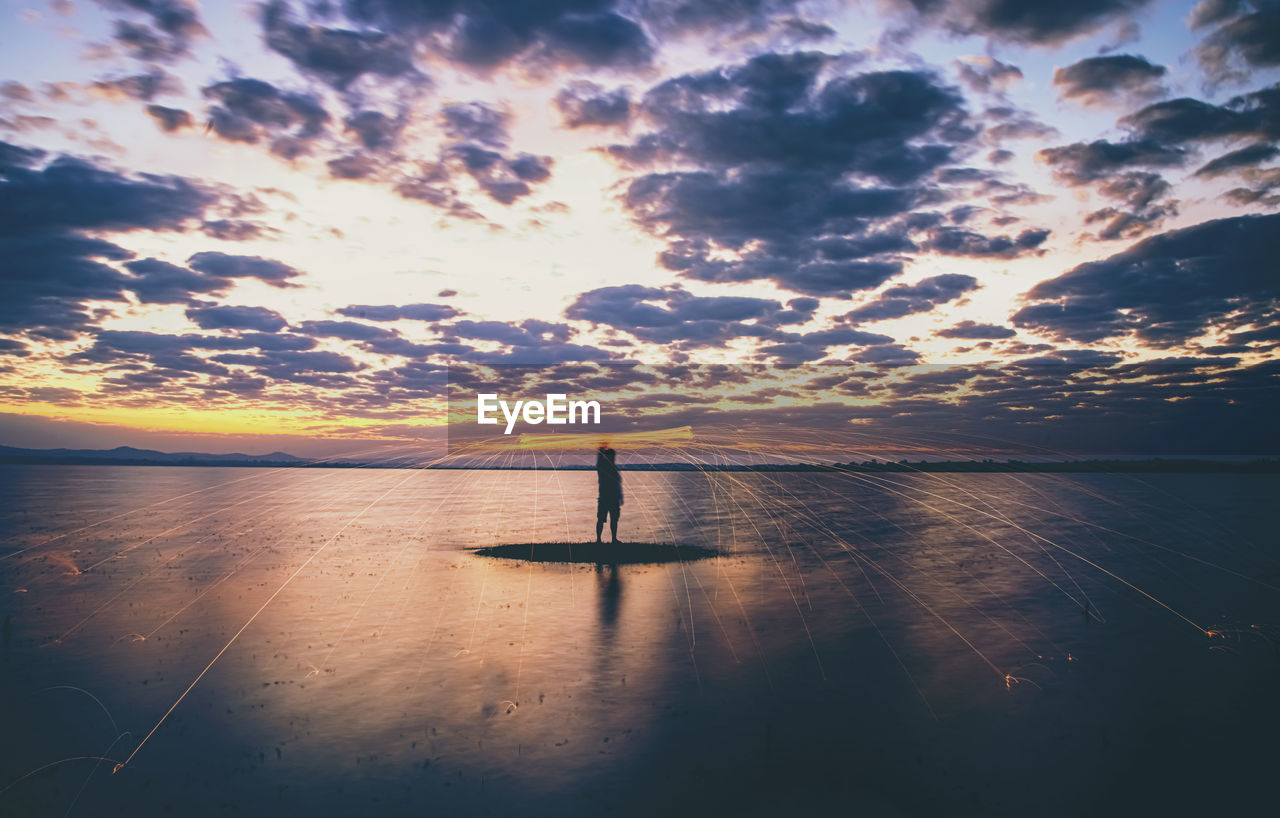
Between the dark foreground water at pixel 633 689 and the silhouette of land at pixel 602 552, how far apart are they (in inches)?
65.6

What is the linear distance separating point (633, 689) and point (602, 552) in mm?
17830

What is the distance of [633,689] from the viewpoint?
14.1 meters

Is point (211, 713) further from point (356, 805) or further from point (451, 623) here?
point (451, 623)

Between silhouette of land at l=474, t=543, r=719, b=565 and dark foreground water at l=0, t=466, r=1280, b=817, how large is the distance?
5.47 feet

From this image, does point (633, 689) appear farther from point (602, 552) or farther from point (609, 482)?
point (602, 552)

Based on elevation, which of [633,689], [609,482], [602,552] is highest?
[609,482]

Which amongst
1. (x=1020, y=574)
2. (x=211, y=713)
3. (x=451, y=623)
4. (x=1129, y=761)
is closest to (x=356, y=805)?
(x=211, y=713)

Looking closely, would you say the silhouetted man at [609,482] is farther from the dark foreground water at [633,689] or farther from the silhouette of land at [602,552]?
the dark foreground water at [633,689]

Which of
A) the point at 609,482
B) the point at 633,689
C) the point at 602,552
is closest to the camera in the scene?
the point at 633,689

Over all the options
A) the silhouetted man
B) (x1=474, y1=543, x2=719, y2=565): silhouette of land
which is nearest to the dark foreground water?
(x1=474, y1=543, x2=719, y2=565): silhouette of land

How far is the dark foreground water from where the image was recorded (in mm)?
10039

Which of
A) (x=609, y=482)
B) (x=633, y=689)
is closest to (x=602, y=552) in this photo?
(x=609, y=482)

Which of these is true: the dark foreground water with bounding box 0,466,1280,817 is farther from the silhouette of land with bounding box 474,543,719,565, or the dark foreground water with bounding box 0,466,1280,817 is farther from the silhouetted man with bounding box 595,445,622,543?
the silhouetted man with bounding box 595,445,622,543

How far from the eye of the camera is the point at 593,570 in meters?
28.4
